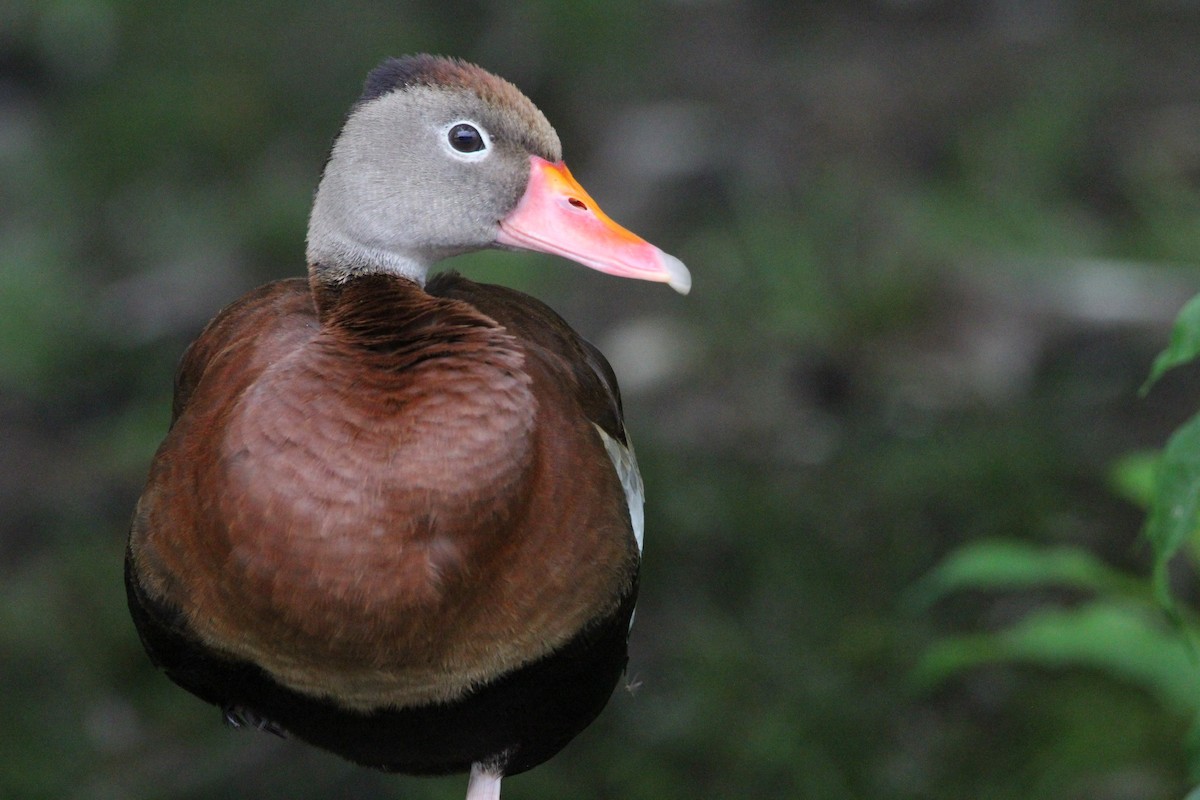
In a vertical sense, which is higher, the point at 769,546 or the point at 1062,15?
the point at 1062,15

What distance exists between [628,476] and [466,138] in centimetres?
59

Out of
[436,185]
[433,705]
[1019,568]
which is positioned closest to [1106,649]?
[1019,568]

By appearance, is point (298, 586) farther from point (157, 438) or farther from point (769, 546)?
point (157, 438)

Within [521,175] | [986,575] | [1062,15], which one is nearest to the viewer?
[521,175]

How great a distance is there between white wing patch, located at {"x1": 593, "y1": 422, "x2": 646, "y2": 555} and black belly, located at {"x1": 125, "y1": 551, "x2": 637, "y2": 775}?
0.55ft

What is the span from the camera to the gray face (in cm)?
216

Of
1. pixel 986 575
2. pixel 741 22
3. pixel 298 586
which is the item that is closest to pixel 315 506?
pixel 298 586

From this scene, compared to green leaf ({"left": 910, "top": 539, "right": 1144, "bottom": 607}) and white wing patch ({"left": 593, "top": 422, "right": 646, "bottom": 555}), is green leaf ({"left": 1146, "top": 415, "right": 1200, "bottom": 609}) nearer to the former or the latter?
white wing patch ({"left": 593, "top": 422, "right": 646, "bottom": 555})

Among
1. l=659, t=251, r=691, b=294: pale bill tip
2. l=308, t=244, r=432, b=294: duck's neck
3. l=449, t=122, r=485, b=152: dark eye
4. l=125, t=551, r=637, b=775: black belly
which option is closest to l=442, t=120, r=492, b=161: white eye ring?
l=449, t=122, r=485, b=152: dark eye

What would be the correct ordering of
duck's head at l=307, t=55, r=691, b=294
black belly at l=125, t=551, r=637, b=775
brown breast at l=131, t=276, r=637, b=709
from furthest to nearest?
duck's head at l=307, t=55, r=691, b=294 < black belly at l=125, t=551, r=637, b=775 < brown breast at l=131, t=276, r=637, b=709

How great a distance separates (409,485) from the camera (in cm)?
186

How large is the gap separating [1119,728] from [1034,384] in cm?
121

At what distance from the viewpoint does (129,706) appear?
11.8ft

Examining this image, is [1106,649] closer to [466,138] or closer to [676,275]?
[676,275]
